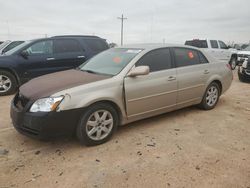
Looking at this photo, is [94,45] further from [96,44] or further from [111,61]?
[111,61]

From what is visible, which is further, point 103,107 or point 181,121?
point 181,121

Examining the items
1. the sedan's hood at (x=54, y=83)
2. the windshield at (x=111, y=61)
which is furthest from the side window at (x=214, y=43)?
the sedan's hood at (x=54, y=83)

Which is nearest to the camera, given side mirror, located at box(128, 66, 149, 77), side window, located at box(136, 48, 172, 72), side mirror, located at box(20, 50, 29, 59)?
side mirror, located at box(128, 66, 149, 77)

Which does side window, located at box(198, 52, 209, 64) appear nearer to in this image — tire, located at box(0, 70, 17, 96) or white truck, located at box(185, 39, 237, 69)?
tire, located at box(0, 70, 17, 96)

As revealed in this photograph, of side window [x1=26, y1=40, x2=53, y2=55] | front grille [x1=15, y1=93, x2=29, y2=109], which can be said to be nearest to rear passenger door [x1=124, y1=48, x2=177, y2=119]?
front grille [x1=15, y1=93, x2=29, y2=109]

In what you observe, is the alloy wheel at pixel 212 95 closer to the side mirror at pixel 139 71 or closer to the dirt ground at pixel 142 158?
the dirt ground at pixel 142 158

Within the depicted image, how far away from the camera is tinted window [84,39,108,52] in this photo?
25.5 feet

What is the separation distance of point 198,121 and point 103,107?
80.8 inches

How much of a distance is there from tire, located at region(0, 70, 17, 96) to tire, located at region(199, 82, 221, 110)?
5079 mm

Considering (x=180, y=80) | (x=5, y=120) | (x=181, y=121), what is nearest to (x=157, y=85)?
(x=180, y=80)

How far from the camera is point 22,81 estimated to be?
6715mm

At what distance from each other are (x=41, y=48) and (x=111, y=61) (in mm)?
3686

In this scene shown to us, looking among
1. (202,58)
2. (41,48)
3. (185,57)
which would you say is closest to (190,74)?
(185,57)

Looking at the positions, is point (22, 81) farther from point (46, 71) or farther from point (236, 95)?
point (236, 95)
